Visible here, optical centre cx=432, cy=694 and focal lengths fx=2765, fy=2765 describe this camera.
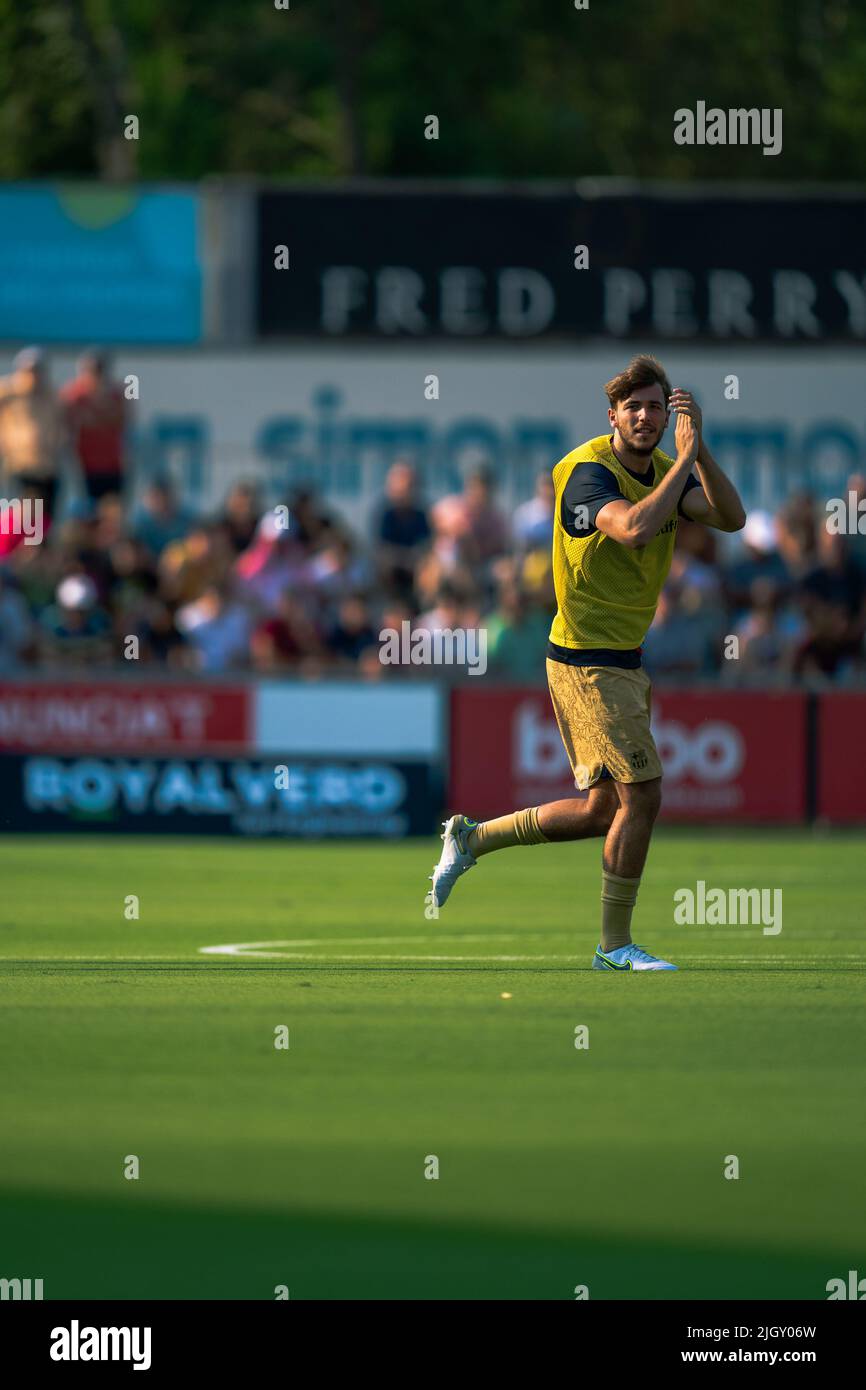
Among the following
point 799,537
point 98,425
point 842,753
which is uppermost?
point 98,425

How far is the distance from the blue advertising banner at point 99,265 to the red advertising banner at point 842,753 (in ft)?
29.3

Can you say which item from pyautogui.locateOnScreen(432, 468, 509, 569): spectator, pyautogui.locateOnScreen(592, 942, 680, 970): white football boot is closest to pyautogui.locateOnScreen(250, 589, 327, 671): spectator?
pyautogui.locateOnScreen(432, 468, 509, 569): spectator

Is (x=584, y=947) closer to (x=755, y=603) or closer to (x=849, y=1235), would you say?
(x=849, y=1235)

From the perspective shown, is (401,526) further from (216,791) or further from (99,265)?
(99,265)

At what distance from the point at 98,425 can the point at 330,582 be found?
330 centimetres

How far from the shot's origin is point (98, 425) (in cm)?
2634

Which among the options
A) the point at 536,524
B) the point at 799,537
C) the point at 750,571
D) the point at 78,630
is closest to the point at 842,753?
the point at 750,571

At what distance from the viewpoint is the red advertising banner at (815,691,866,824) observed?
917 inches

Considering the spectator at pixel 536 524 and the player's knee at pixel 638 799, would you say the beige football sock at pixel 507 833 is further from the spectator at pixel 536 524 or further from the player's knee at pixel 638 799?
the spectator at pixel 536 524

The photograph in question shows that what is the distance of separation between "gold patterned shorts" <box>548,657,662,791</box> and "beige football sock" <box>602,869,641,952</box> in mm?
A: 400

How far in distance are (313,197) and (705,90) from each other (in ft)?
131

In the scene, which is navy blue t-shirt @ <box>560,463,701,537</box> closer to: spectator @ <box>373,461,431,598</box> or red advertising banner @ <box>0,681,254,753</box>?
red advertising banner @ <box>0,681,254,753</box>

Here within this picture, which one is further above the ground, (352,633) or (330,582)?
Answer: (330,582)

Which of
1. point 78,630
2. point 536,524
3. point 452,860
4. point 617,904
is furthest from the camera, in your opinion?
point 536,524
